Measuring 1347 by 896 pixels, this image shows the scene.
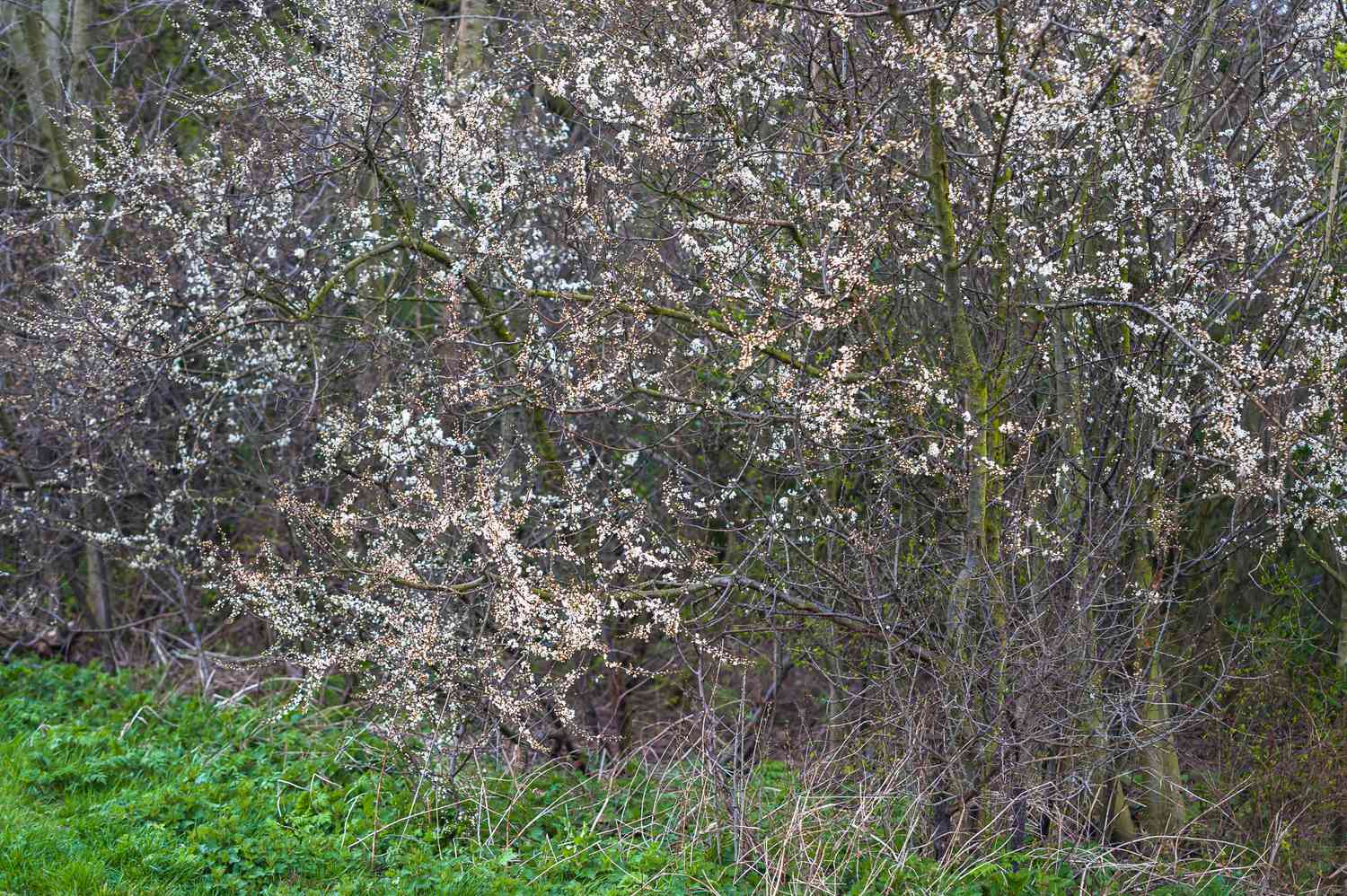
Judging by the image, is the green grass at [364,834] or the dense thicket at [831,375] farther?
the dense thicket at [831,375]

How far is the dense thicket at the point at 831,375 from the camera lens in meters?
5.42

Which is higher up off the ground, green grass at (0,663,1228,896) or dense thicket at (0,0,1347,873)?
dense thicket at (0,0,1347,873)

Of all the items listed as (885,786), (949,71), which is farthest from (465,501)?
(949,71)

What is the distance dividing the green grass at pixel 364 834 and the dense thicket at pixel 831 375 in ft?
0.88

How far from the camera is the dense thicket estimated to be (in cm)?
542

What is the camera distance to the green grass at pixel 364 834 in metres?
4.90

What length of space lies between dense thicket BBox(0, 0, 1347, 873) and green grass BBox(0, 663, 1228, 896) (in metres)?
0.27

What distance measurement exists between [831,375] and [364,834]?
9.09 ft

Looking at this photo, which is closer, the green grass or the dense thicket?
the green grass

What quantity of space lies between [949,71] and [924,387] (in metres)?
1.29

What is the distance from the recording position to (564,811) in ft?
18.9

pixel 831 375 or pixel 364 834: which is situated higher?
pixel 831 375

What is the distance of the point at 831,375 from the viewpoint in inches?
208

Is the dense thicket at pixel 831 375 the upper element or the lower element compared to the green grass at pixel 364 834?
upper
